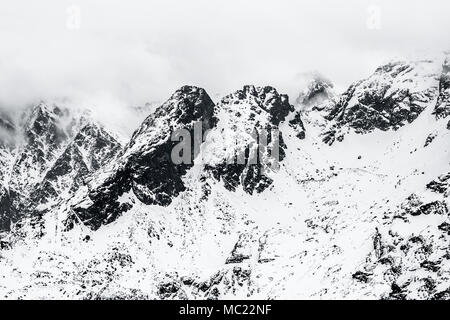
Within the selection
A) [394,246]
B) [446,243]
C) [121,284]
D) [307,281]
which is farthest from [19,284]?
[446,243]

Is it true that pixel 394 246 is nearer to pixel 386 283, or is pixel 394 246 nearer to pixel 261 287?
pixel 386 283

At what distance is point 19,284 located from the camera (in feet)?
638

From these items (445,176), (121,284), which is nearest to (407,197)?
(445,176)

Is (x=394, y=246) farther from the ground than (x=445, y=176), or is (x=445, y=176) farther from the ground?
(x=445, y=176)

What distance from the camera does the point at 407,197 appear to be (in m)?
199

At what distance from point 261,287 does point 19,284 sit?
3060 inches

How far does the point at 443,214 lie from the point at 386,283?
100 ft

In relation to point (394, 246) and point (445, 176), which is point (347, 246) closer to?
point (394, 246)

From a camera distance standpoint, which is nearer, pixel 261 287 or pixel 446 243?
pixel 446 243
